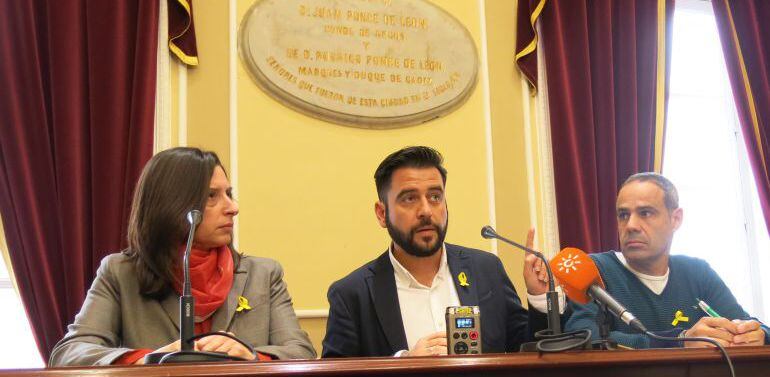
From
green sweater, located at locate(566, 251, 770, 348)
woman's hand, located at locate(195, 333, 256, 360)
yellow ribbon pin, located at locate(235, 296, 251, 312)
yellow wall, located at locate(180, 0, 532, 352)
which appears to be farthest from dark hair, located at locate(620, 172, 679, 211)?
woman's hand, located at locate(195, 333, 256, 360)

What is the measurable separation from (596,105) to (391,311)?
2008 mm

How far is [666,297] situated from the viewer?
2949 mm

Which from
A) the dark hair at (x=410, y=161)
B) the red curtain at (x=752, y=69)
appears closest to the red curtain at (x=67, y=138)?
the dark hair at (x=410, y=161)

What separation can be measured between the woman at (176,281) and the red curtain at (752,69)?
10.0 feet

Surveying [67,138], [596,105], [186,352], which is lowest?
[186,352]

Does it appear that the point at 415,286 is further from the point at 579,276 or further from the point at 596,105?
Answer: the point at 596,105

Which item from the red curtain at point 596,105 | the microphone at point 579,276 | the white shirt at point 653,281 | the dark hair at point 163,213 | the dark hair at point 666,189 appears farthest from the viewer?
the red curtain at point 596,105

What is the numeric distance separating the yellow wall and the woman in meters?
0.98

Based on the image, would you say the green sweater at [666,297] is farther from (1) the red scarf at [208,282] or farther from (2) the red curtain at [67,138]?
(2) the red curtain at [67,138]

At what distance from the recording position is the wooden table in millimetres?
1438

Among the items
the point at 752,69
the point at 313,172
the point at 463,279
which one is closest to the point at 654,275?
the point at 463,279

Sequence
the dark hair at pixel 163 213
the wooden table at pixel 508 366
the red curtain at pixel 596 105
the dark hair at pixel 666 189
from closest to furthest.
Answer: the wooden table at pixel 508 366, the dark hair at pixel 163 213, the dark hair at pixel 666 189, the red curtain at pixel 596 105

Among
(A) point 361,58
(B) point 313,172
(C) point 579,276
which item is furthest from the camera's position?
(A) point 361,58

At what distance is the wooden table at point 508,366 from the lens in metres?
1.44
